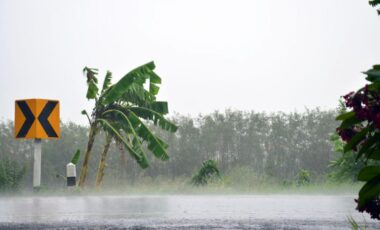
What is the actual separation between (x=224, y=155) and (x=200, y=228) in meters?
28.4

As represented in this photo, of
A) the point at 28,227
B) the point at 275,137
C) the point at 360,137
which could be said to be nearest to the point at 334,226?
the point at 28,227

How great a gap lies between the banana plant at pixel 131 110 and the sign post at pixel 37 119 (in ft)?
12.4

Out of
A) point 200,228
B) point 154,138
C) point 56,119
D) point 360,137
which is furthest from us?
point 154,138

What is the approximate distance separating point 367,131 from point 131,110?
21.4 m

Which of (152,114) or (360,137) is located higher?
(152,114)

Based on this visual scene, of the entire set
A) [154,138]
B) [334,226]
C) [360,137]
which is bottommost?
[334,226]

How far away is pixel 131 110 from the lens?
23.4m

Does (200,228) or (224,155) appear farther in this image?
(224,155)

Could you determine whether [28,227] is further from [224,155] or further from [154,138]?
[224,155]

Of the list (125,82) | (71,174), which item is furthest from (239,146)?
(71,174)

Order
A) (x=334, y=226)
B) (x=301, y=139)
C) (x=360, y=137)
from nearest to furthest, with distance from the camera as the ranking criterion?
1. (x=360, y=137)
2. (x=334, y=226)
3. (x=301, y=139)

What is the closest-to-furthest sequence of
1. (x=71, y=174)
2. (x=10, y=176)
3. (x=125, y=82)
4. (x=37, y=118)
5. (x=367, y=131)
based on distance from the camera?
(x=367, y=131) → (x=71, y=174) → (x=37, y=118) → (x=10, y=176) → (x=125, y=82)

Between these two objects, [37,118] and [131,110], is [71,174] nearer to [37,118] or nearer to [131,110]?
[37,118]

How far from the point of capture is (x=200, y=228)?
5695 mm
